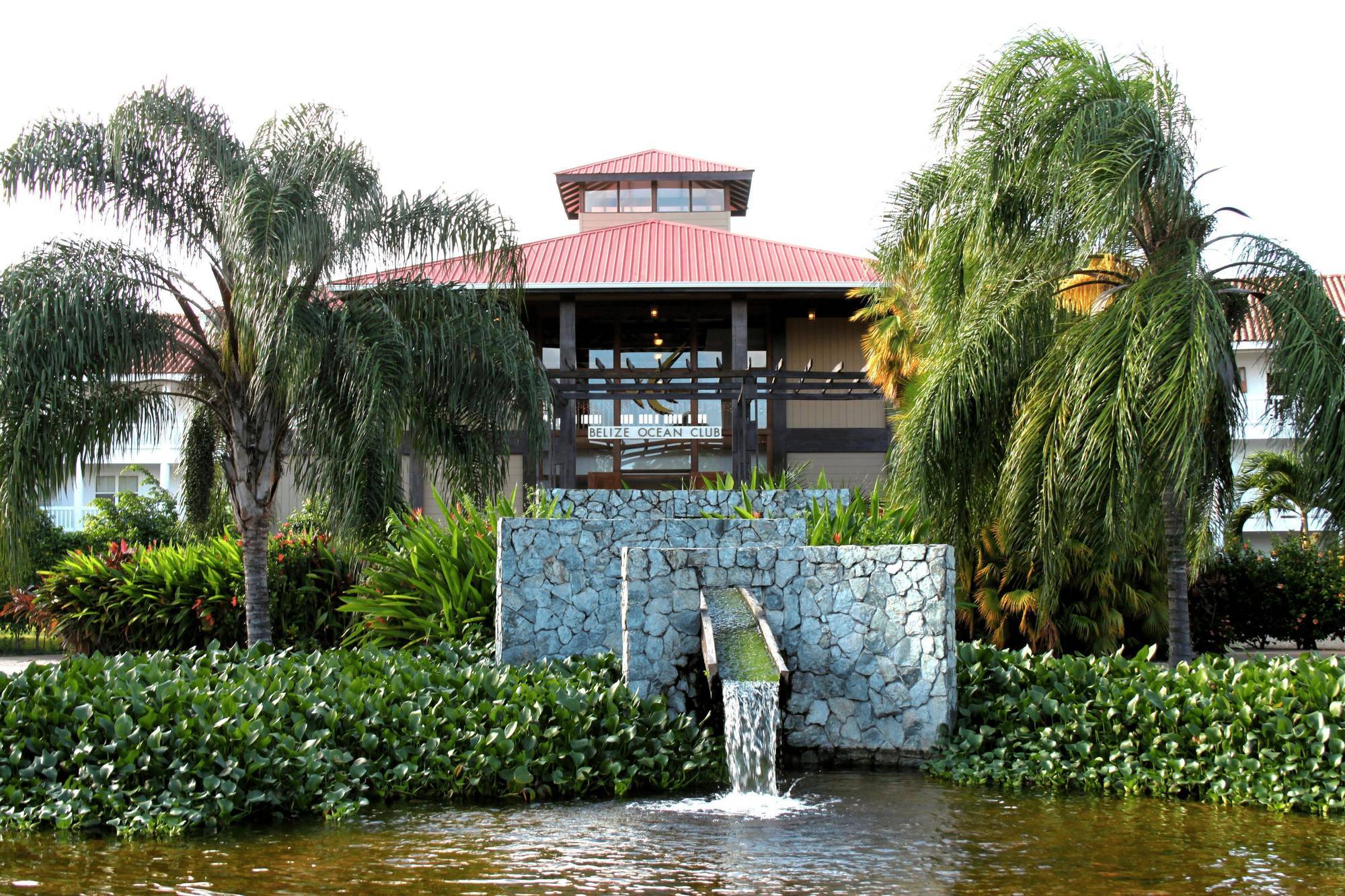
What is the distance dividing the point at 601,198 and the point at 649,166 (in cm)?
143

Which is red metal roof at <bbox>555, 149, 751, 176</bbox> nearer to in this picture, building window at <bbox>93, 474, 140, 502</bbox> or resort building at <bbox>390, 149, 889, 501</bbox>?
resort building at <bbox>390, 149, 889, 501</bbox>

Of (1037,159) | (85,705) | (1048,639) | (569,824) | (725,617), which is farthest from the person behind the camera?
(1048,639)

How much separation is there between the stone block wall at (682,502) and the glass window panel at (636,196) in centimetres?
1677

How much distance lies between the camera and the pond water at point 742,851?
6.07m

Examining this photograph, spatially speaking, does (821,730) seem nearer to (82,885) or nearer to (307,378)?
(82,885)

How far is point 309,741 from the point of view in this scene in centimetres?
812

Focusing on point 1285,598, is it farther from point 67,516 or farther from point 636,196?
point 67,516

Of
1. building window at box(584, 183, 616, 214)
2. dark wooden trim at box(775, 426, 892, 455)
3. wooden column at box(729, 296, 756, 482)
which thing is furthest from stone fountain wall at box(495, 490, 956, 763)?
building window at box(584, 183, 616, 214)

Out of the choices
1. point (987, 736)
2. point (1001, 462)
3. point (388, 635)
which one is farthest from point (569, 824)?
point (1001, 462)

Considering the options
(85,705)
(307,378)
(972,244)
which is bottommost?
(85,705)

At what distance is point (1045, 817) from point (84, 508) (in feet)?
95.1

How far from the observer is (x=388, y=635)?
1216cm

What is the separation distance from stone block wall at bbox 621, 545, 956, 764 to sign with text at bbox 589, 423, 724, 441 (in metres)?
13.3

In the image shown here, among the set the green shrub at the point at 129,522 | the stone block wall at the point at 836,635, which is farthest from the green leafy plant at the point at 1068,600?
the green shrub at the point at 129,522
